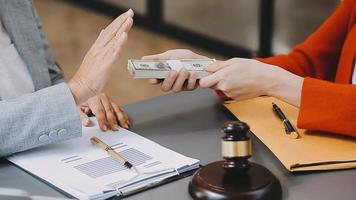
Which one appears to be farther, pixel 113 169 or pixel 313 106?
pixel 313 106

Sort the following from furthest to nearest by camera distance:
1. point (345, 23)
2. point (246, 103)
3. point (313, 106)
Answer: point (345, 23) → point (246, 103) → point (313, 106)

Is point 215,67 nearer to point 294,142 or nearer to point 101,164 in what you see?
point 294,142

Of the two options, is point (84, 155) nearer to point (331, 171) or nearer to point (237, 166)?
point (237, 166)

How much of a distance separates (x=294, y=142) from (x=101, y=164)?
0.40 metres

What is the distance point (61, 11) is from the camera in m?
5.75

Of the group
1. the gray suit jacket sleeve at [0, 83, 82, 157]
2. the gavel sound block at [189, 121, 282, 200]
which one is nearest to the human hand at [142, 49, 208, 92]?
the gray suit jacket sleeve at [0, 83, 82, 157]

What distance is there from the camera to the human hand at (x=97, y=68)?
1.46 metres

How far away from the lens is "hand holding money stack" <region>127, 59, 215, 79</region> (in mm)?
1447

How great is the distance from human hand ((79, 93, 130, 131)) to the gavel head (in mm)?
396

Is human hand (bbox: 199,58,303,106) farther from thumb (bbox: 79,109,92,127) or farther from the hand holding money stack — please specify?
thumb (bbox: 79,109,92,127)

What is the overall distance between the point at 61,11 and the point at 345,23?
4226 mm

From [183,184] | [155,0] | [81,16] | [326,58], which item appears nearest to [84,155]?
[183,184]

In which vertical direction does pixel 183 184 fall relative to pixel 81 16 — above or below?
above

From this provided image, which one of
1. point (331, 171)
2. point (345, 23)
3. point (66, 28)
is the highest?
point (345, 23)
